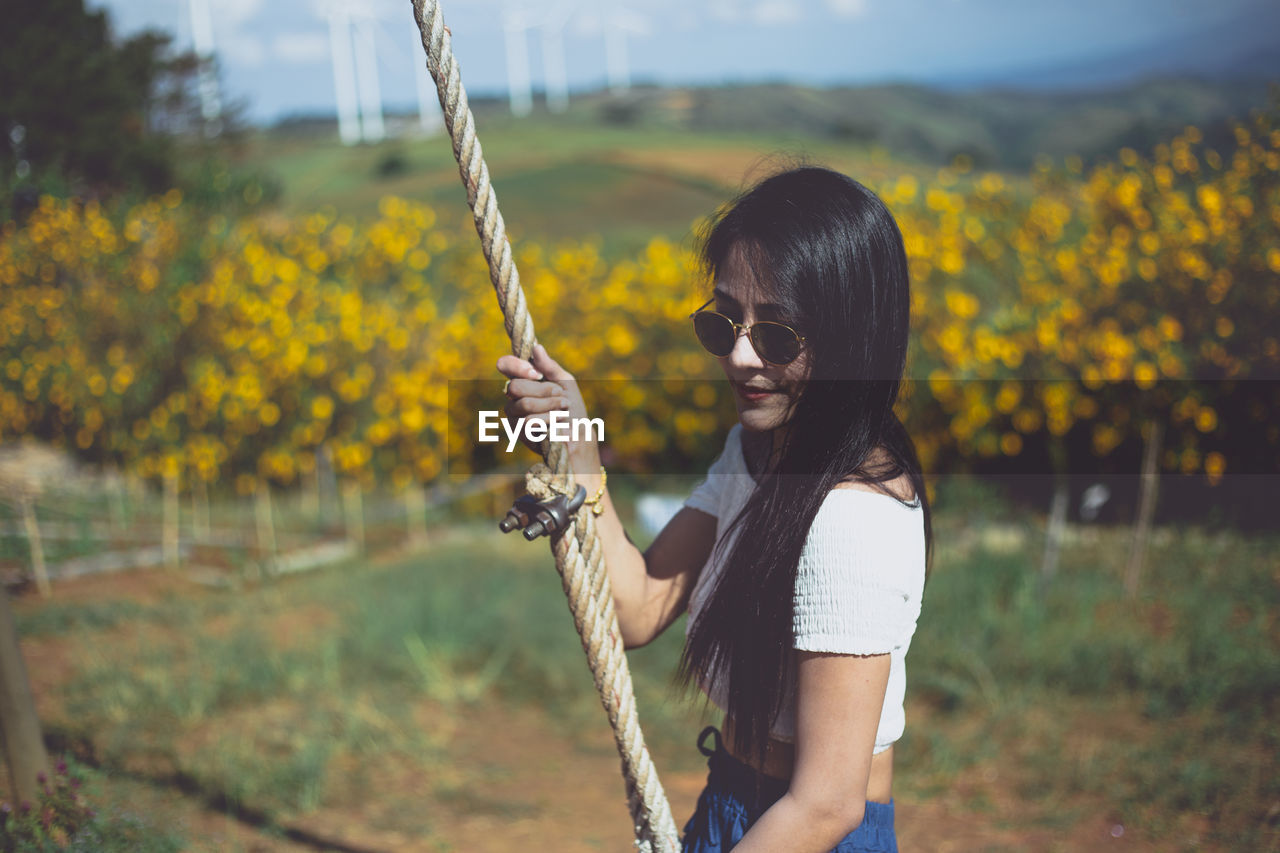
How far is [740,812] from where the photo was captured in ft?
4.54

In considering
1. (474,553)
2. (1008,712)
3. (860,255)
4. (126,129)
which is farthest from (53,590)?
(126,129)

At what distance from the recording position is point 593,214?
21.4 m

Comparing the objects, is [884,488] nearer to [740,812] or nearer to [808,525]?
[808,525]

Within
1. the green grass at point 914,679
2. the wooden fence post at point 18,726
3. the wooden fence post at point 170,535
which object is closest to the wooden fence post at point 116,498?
the wooden fence post at point 170,535

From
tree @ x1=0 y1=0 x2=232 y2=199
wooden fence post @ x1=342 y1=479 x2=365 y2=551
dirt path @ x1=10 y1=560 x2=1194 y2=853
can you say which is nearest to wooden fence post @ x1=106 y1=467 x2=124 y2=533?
wooden fence post @ x1=342 y1=479 x2=365 y2=551

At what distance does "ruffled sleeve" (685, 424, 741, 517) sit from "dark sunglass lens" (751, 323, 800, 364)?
0.27m

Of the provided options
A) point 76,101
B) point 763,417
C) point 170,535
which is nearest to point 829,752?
point 763,417

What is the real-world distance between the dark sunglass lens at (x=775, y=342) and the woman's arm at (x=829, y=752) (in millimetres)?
376

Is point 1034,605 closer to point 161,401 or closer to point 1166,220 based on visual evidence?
point 1166,220

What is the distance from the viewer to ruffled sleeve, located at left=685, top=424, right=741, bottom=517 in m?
1.54

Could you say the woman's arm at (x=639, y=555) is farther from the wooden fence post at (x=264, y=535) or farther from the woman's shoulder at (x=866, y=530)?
the wooden fence post at (x=264, y=535)

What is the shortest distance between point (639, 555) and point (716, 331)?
441 millimetres

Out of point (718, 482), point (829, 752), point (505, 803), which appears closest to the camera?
point (829, 752)

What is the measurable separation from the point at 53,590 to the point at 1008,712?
4.55 metres
